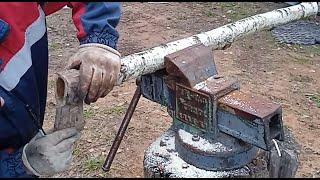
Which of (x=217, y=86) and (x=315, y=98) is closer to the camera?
(x=217, y=86)

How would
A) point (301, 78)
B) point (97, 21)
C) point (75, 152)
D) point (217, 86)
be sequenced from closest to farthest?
point (217, 86) < point (97, 21) < point (75, 152) < point (301, 78)

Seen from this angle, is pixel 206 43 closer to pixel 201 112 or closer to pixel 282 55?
pixel 201 112

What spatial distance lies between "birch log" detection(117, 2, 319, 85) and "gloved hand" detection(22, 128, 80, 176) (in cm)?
26

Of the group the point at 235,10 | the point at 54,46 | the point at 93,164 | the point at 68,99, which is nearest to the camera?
the point at 68,99

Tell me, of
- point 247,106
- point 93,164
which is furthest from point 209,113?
point 93,164

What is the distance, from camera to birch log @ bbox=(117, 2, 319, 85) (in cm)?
204

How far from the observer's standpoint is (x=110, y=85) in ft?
6.43

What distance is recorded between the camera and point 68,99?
5.99 feet

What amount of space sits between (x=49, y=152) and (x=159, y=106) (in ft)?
8.22

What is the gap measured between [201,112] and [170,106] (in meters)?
0.18

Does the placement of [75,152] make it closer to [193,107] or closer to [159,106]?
[159,106]

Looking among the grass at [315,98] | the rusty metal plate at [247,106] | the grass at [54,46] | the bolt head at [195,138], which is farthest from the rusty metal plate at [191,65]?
the grass at [54,46]

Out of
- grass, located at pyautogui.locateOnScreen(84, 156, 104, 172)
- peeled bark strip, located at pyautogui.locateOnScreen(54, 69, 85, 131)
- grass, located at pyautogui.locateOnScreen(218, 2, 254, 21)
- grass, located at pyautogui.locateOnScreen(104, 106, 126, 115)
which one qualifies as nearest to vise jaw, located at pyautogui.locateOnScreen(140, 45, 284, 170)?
peeled bark strip, located at pyautogui.locateOnScreen(54, 69, 85, 131)

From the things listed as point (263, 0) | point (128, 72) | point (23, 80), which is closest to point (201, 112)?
point (128, 72)
